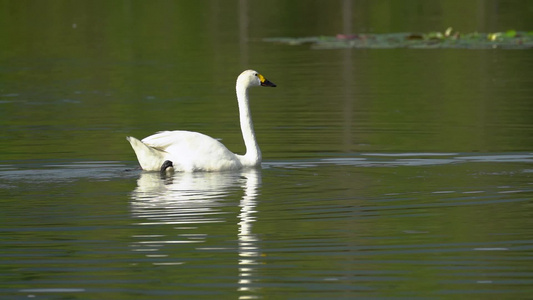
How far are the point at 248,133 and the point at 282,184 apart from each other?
1.71 meters

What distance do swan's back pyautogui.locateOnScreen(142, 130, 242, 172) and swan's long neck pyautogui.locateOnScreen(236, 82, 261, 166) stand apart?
0.43 m

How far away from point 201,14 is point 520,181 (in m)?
27.3

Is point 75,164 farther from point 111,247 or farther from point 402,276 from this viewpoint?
point 402,276

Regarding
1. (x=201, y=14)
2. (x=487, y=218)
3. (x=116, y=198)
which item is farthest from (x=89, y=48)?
(x=487, y=218)

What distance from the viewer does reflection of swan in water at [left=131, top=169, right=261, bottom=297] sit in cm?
802

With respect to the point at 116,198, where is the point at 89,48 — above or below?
above

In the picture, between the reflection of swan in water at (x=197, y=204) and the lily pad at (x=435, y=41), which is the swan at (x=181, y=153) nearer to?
the reflection of swan in water at (x=197, y=204)

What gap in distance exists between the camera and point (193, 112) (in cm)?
1708

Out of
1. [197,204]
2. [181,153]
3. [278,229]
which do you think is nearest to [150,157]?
[181,153]

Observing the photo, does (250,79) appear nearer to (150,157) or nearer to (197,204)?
(150,157)

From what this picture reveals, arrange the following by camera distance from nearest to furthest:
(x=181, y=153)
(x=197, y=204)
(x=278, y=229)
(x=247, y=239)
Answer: (x=247, y=239) → (x=278, y=229) → (x=197, y=204) → (x=181, y=153)

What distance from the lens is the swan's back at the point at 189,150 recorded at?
1177 cm

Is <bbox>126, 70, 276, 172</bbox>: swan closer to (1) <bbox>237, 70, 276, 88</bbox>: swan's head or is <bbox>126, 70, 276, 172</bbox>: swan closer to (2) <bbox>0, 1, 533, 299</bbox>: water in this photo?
(2) <bbox>0, 1, 533, 299</bbox>: water

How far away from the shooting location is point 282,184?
1088cm
